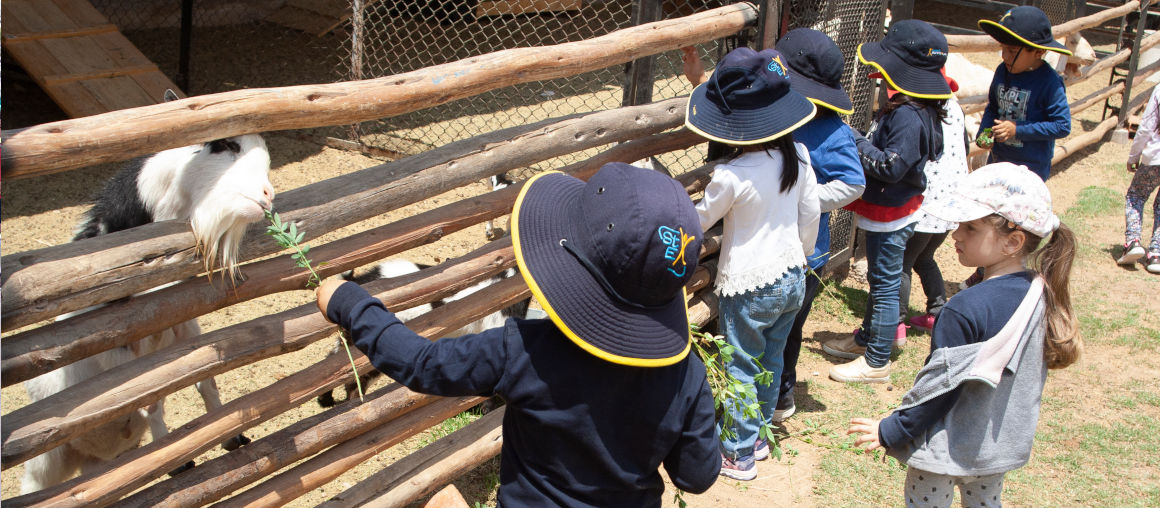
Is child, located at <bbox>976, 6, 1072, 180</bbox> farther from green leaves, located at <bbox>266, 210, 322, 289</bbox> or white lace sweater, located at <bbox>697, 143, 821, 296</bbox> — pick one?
green leaves, located at <bbox>266, 210, 322, 289</bbox>

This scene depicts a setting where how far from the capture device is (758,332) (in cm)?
390

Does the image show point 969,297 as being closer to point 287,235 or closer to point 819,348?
point 287,235

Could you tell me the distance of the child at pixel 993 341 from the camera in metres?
2.65

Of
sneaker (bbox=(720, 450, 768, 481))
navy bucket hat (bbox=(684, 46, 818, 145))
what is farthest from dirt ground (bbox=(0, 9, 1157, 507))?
navy bucket hat (bbox=(684, 46, 818, 145))

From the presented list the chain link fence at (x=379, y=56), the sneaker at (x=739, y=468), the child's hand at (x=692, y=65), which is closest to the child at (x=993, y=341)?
the sneaker at (x=739, y=468)

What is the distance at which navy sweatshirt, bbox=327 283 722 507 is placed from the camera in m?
2.06

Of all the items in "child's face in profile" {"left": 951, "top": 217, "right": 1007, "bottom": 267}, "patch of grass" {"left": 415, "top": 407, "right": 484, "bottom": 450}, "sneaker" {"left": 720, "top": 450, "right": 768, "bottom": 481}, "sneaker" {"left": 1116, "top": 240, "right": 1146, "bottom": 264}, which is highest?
"child's face in profile" {"left": 951, "top": 217, "right": 1007, "bottom": 267}

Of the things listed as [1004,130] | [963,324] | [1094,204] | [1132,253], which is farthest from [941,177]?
[1094,204]

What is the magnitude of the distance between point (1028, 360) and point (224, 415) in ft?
8.58

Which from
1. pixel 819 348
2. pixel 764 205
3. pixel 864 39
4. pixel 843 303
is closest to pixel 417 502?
pixel 764 205

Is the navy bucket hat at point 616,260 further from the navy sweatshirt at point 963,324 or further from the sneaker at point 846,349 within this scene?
the sneaker at point 846,349

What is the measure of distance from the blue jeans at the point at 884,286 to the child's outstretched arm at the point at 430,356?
3.40 m

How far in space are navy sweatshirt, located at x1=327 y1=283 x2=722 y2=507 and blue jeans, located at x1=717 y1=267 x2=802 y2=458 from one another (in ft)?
5.42

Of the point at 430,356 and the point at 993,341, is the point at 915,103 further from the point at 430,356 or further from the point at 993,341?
the point at 430,356
